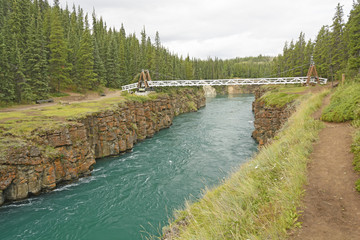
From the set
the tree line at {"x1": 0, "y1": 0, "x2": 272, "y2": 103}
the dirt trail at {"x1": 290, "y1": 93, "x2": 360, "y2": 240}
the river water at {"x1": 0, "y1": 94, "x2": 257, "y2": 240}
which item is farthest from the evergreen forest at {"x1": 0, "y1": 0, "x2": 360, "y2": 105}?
the dirt trail at {"x1": 290, "y1": 93, "x2": 360, "y2": 240}

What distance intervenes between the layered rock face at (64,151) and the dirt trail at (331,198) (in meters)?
18.2

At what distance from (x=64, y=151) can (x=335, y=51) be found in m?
52.0

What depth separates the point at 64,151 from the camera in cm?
1800

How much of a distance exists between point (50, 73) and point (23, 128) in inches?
956

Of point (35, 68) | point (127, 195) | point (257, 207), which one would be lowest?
point (127, 195)

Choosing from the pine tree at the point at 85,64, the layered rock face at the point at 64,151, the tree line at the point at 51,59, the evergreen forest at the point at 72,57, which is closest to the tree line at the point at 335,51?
the evergreen forest at the point at 72,57

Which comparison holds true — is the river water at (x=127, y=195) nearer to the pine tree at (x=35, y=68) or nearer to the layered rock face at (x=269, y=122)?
the layered rock face at (x=269, y=122)

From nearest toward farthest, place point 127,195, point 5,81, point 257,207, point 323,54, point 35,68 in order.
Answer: point 257,207, point 127,195, point 5,81, point 35,68, point 323,54

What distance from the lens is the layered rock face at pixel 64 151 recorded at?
14773mm

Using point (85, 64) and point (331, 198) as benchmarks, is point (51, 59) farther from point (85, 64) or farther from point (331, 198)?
point (331, 198)

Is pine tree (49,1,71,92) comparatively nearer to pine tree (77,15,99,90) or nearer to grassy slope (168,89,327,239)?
pine tree (77,15,99,90)

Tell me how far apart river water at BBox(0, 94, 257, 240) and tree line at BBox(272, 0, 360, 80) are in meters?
21.6

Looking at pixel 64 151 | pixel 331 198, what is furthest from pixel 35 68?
pixel 331 198

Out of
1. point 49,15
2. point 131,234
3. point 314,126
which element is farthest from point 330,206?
point 49,15
